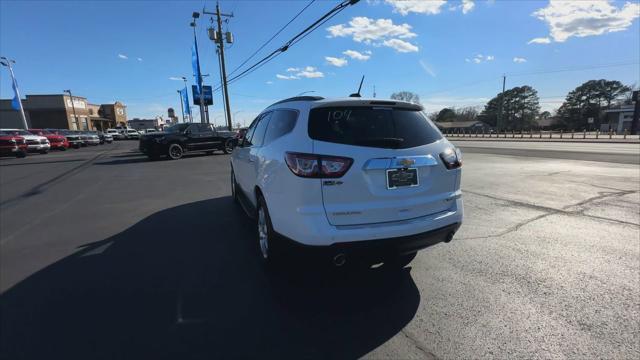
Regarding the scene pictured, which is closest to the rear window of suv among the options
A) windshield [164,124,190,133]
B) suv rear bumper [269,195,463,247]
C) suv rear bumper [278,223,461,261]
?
suv rear bumper [269,195,463,247]

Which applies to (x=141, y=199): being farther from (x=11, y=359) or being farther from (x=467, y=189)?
(x=467, y=189)

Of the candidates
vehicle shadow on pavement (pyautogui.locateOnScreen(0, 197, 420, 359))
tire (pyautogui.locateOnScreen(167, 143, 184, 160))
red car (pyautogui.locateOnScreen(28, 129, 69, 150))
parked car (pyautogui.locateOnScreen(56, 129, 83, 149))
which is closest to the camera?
vehicle shadow on pavement (pyautogui.locateOnScreen(0, 197, 420, 359))

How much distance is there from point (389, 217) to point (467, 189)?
18.6 feet

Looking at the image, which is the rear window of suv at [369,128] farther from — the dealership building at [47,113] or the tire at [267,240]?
the dealership building at [47,113]

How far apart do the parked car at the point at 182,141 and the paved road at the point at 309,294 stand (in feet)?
32.2

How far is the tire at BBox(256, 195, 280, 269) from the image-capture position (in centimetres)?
315

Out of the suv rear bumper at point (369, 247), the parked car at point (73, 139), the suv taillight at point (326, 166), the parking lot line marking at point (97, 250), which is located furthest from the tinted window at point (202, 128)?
the parked car at point (73, 139)

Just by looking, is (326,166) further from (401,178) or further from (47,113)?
(47,113)

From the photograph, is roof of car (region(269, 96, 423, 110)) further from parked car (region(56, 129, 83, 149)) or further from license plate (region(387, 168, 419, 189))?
parked car (region(56, 129, 83, 149))

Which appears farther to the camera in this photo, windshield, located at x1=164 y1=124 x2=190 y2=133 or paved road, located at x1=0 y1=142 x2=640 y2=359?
windshield, located at x1=164 y1=124 x2=190 y2=133

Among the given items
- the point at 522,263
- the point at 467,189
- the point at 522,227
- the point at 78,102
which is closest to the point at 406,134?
the point at 522,263

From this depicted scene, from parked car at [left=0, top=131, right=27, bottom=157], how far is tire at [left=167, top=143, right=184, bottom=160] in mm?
9682

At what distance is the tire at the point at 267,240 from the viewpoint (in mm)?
3154

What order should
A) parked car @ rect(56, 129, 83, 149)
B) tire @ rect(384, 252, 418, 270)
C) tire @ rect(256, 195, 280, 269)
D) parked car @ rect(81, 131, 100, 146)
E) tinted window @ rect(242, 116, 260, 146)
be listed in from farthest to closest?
parked car @ rect(81, 131, 100, 146) → parked car @ rect(56, 129, 83, 149) → tinted window @ rect(242, 116, 260, 146) → tire @ rect(384, 252, 418, 270) → tire @ rect(256, 195, 280, 269)
